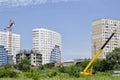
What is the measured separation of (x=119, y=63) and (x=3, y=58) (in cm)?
9423

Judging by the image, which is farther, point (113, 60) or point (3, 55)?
point (3, 55)

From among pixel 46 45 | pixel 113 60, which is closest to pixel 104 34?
pixel 46 45

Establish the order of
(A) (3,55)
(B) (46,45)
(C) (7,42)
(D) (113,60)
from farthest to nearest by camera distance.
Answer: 1. (C) (7,42)
2. (B) (46,45)
3. (A) (3,55)
4. (D) (113,60)

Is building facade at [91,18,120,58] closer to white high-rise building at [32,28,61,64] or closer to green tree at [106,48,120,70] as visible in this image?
white high-rise building at [32,28,61,64]

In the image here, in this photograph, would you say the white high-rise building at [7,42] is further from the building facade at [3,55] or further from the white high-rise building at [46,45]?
the white high-rise building at [46,45]

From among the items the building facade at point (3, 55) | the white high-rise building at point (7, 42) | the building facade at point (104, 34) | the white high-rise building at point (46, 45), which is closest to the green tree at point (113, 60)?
the building facade at point (104, 34)

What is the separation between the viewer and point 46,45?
15162 cm

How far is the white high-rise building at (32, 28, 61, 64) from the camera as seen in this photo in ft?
483

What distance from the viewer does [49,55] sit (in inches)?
5773

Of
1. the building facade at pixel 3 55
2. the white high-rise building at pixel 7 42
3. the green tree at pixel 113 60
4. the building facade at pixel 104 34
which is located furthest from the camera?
the white high-rise building at pixel 7 42

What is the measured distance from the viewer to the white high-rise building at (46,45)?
147 meters

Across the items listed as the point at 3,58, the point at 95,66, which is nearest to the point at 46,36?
the point at 3,58

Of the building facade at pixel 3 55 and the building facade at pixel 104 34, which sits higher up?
the building facade at pixel 104 34

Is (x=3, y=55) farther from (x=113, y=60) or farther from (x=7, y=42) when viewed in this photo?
(x=113, y=60)
